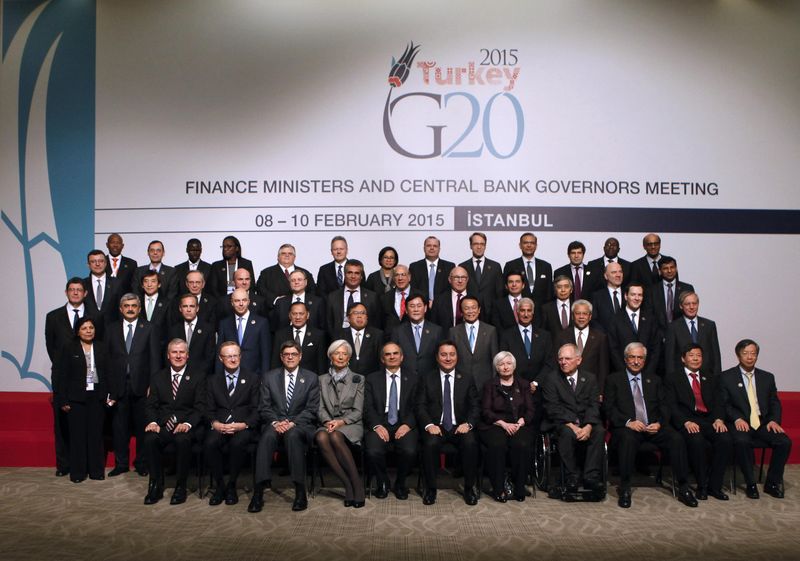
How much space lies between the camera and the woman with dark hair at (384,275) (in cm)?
640

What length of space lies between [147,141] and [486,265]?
405 cm

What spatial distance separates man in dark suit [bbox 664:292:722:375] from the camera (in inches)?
231

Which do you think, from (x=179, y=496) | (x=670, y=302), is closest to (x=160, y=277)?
(x=179, y=496)

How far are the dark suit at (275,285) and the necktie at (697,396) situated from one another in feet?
10.6

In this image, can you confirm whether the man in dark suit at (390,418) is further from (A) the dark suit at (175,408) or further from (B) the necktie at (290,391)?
(A) the dark suit at (175,408)

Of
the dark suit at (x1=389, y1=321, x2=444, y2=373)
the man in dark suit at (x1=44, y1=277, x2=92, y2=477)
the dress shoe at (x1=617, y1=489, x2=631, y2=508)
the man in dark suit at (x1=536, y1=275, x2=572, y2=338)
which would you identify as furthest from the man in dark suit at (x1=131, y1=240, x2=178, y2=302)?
the dress shoe at (x1=617, y1=489, x2=631, y2=508)

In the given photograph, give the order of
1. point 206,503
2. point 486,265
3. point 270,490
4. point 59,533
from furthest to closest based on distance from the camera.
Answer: point 486,265 → point 270,490 → point 206,503 → point 59,533

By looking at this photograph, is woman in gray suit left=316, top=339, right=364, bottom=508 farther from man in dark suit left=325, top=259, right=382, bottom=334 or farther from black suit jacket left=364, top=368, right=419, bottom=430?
man in dark suit left=325, top=259, right=382, bottom=334

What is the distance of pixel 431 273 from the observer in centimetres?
670

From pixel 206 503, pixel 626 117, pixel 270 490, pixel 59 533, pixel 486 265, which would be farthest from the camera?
pixel 626 117

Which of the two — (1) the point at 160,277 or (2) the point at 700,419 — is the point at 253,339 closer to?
(1) the point at 160,277

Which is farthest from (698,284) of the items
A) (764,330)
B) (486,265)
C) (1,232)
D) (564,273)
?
(1,232)

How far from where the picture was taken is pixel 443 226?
25.4ft

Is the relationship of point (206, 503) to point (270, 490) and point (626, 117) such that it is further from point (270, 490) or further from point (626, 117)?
point (626, 117)
